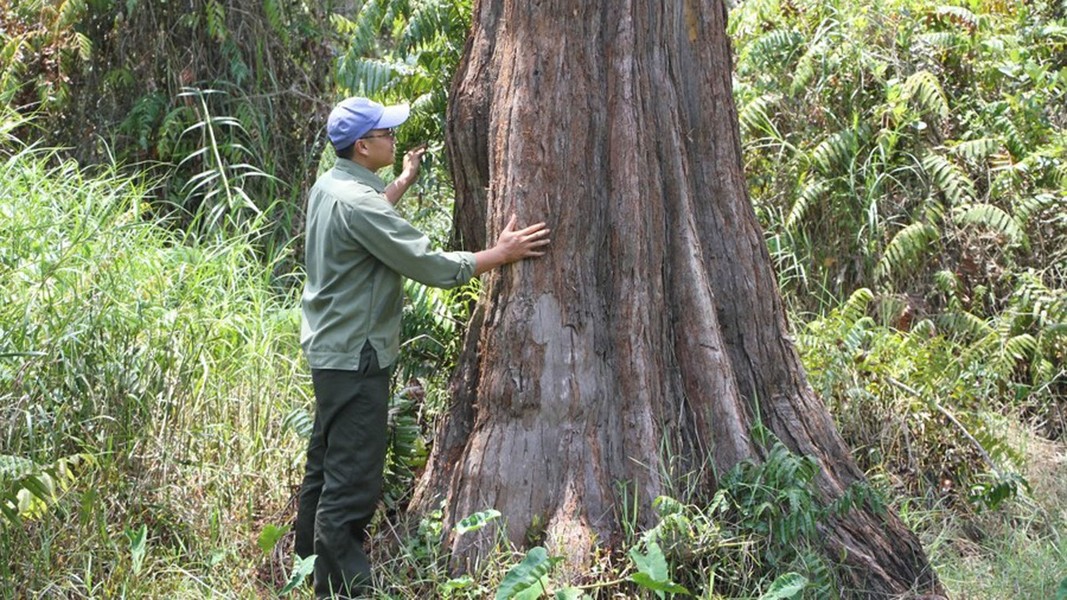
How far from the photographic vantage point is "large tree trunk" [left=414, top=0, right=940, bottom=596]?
16.5 ft

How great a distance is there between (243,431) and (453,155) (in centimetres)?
172

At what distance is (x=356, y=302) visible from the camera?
5004 millimetres

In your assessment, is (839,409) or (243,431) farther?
(839,409)

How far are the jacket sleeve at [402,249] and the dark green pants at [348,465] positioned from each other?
0.38m

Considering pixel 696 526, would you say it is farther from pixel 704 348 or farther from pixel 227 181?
pixel 227 181

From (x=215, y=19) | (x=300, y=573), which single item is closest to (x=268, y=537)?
(x=300, y=573)

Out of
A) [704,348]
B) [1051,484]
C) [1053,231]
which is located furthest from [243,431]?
[1053,231]

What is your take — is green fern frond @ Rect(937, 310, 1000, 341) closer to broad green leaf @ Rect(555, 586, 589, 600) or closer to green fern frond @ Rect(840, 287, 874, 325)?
green fern frond @ Rect(840, 287, 874, 325)

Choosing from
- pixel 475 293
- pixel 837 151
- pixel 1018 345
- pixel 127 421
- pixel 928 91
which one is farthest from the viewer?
pixel 837 151

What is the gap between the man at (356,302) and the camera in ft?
16.1

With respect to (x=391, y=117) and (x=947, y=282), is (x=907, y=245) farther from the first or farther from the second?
(x=391, y=117)

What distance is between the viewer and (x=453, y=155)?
5.63m

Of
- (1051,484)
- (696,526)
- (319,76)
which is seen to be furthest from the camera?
(319,76)

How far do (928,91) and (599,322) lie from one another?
12.7 feet
